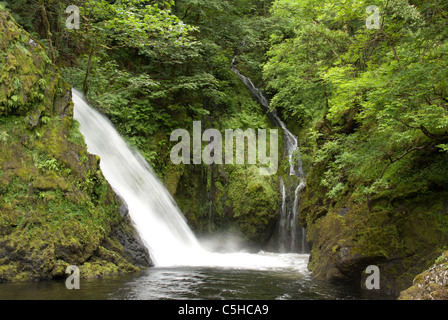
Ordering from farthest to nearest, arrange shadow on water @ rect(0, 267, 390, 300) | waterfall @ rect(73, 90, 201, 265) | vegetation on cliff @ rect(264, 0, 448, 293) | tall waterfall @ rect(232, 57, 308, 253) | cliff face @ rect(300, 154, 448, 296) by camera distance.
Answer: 1. tall waterfall @ rect(232, 57, 308, 253)
2. waterfall @ rect(73, 90, 201, 265)
3. cliff face @ rect(300, 154, 448, 296)
4. vegetation on cliff @ rect(264, 0, 448, 293)
5. shadow on water @ rect(0, 267, 390, 300)

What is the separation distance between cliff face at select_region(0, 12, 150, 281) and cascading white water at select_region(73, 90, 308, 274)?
1.02 meters

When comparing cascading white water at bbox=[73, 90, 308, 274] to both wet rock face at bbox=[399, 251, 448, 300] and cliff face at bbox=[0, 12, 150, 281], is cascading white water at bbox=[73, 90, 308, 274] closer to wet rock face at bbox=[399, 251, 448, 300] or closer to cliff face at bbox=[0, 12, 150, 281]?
cliff face at bbox=[0, 12, 150, 281]

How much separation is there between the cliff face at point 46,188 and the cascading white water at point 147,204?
1018mm

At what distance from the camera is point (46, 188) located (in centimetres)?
616

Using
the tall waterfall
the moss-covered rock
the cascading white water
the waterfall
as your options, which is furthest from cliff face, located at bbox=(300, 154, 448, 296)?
the moss-covered rock

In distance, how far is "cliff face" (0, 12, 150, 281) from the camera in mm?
5523

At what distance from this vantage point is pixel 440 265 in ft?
12.4

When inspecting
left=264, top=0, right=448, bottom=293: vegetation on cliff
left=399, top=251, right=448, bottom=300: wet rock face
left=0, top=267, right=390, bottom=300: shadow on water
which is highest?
left=264, top=0, right=448, bottom=293: vegetation on cliff

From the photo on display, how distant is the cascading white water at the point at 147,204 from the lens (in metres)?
8.44

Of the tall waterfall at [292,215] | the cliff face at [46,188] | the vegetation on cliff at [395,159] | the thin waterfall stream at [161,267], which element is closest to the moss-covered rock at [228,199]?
the tall waterfall at [292,215]

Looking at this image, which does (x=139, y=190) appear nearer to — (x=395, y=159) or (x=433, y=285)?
(x=395, y=159)

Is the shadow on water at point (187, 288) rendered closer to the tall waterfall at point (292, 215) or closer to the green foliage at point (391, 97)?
the green foliage at point (391, 97)
